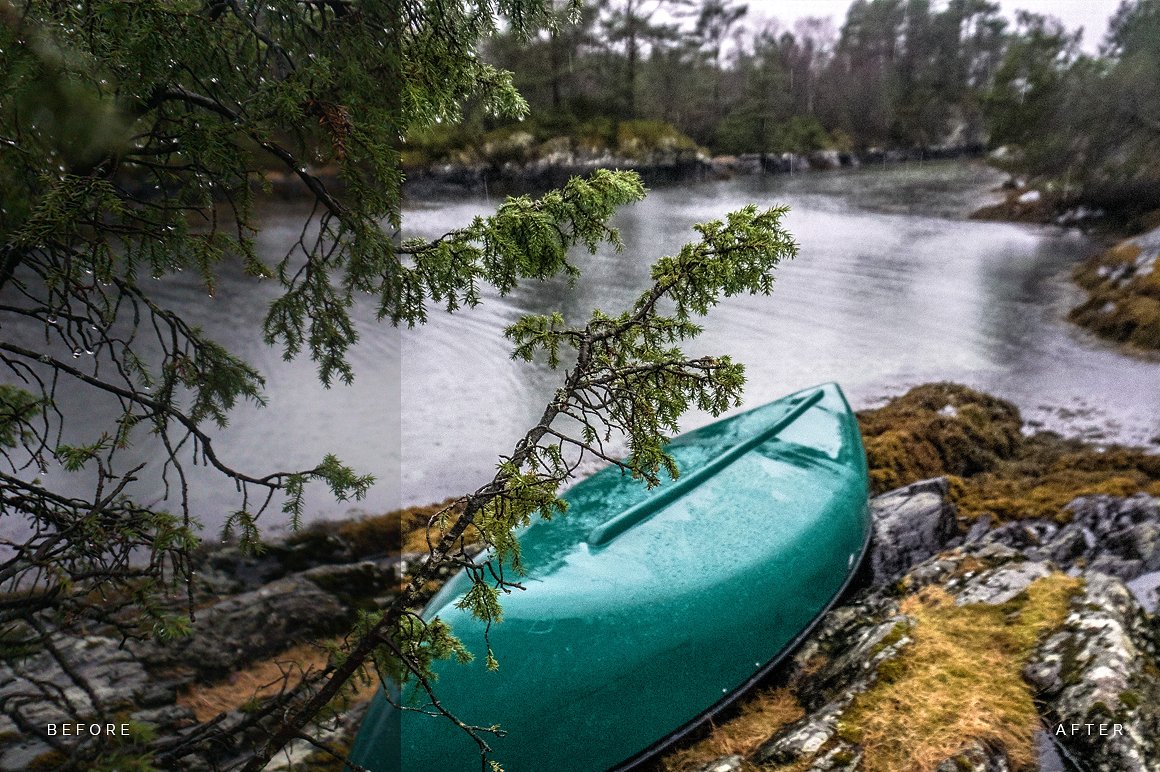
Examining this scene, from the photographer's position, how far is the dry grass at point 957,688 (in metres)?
1.88

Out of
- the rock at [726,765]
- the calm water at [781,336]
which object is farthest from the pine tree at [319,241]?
the calm water at [781,336]

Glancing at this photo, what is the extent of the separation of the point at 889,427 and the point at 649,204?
7.73ft

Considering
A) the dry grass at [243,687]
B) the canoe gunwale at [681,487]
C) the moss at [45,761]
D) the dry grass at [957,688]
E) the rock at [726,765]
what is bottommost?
the dry grass at [243,687]

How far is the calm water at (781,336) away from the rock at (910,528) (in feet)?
3.70

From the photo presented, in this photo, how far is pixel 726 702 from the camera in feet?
8.34

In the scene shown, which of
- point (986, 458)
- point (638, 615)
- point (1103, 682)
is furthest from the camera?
point (986, 458)

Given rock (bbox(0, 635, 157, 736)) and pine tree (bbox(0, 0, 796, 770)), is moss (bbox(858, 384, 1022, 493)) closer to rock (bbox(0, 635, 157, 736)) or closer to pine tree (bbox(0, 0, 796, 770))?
pine tree (bbox(0, 0, 796, 770))

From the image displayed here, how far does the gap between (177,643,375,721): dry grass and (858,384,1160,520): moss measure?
3628 mm

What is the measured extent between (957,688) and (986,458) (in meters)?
3.01

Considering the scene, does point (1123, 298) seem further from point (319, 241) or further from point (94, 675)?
point (94, 675)

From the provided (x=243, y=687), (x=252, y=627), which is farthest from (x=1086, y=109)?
(x=243, y=687)

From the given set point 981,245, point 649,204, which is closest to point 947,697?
point 649,204

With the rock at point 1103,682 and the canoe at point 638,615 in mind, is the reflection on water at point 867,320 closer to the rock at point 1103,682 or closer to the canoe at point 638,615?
the canoe at point 638,615

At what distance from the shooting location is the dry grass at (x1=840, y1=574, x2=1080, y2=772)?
1.88 meters
